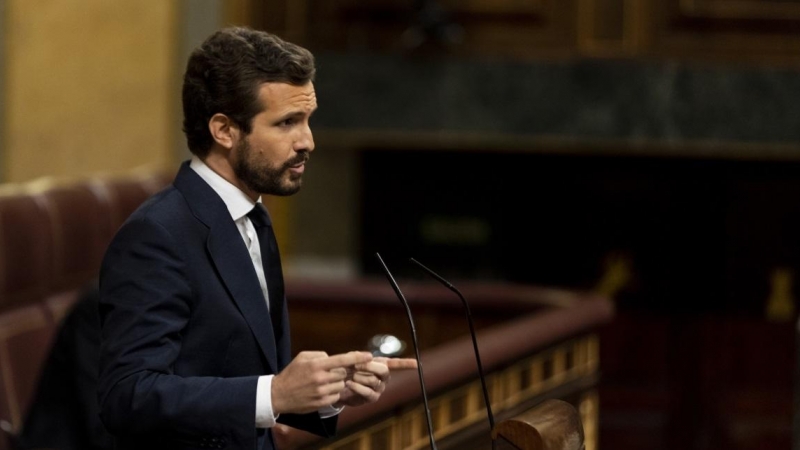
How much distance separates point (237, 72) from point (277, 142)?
11 centimetres

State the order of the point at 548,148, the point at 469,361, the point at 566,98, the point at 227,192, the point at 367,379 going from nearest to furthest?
the point at 367,379 < the point at 227,192 < the point at 469,361 < the point at 566,98 < the point at 548,148

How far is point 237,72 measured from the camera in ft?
6.29

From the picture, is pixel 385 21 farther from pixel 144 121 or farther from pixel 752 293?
pixel 752 293

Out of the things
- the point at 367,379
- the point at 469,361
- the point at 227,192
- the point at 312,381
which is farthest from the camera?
the point at 469,361

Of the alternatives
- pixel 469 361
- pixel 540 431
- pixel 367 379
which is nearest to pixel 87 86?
pixel 469 361

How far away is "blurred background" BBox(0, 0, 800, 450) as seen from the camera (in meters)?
5.94

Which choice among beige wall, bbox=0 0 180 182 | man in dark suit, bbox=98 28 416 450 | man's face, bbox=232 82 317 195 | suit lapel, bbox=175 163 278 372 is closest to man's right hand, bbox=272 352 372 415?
man in dark suit, bbox=98 28 416 450

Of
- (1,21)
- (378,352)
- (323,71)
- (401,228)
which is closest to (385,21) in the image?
(323,71)

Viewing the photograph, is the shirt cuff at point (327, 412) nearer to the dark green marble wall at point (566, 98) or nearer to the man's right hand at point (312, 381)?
the man's right hand at point (312, 381)

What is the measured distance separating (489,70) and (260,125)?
162 inches

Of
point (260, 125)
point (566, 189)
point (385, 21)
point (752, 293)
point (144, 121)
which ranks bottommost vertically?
point (752, 293)

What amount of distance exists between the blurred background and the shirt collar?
3.95 metres

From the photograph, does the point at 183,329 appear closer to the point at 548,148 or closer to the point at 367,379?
the point at 367,379

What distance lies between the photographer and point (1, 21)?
6.01 meters
